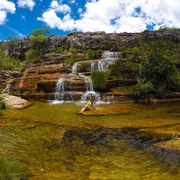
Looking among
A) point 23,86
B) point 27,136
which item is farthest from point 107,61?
point 27,136

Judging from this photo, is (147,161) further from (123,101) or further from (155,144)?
(123,101)

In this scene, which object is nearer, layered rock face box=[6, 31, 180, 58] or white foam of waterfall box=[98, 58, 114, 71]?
white foam of waterfall box=[98, 58, 114, 71]

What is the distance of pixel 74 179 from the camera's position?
5.55 meters

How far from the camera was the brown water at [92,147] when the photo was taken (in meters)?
6.01

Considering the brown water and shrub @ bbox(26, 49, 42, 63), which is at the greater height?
shrub @ bbox(26, 49, 42, 63)

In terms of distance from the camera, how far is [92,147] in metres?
8.23

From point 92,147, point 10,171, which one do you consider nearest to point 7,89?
point 92,147

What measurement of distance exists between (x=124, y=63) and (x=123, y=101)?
610cm

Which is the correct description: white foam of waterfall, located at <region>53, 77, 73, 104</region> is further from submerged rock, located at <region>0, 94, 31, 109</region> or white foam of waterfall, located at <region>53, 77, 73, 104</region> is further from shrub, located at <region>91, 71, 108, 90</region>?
submerged rock, located at <region>0, 94, 31, 109</region>

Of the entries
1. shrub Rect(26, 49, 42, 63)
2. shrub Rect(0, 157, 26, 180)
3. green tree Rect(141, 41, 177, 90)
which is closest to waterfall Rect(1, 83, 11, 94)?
green tree Rect(141, 41, 177, 90)

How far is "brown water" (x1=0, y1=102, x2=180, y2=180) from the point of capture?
6008 mm

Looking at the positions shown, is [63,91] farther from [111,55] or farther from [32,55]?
[32,55]

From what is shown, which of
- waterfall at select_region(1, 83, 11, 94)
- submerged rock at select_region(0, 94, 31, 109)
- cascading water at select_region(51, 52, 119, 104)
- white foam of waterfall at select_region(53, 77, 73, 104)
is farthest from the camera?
waterfall at select_region(1, 83, 11, 94)

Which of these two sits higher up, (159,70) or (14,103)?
(159,70)
